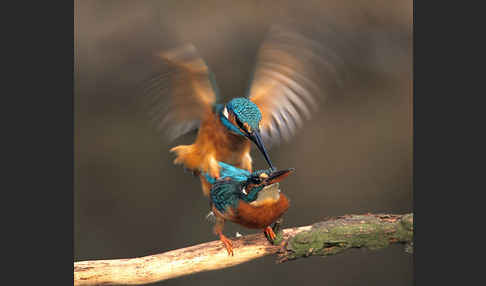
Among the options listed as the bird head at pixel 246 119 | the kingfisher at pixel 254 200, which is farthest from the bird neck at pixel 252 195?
the bird head at pixel 246 119

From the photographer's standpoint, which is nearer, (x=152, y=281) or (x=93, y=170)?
(x=152, y=281)

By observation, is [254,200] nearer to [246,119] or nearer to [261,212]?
[261,212]

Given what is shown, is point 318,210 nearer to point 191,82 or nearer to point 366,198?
point 366,198

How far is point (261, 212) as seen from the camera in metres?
1.49

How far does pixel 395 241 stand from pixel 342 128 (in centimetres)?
89

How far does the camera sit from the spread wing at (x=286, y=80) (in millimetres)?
1785

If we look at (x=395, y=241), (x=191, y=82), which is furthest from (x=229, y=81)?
(x=395, y=241)

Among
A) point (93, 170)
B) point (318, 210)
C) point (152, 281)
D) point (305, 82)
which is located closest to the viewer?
point (152, 281)

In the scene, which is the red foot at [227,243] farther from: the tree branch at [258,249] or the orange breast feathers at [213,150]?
the orange breast feathers at [213,150]

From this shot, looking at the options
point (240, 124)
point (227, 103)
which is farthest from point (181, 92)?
point (240, 124)

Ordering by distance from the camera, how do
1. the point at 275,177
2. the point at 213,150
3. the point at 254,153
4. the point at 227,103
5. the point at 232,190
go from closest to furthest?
the point at 275,177, the point at 232,190, the point at 227,103, the point at 213,150, the point at 254,153

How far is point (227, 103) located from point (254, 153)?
32 centimetres

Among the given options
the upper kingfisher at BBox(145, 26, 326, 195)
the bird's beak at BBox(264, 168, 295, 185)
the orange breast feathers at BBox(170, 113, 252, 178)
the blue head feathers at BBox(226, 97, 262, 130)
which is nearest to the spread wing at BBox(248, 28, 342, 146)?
the upper kingfisher at BBox(145, 26, 326, 195)

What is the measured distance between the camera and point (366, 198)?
231 centimetres
